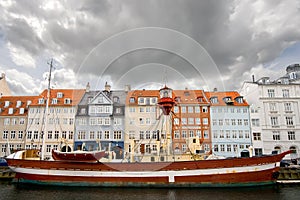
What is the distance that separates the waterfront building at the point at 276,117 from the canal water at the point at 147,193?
1979cm

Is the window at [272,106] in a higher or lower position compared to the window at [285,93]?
lower

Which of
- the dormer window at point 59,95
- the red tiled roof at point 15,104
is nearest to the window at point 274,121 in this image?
the dormer window at point 59,95

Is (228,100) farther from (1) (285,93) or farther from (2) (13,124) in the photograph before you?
(2) (13,124)

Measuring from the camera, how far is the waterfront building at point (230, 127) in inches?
1709

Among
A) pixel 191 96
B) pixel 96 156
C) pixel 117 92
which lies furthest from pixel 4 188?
pixel 191 96

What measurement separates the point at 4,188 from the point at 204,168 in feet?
68.8

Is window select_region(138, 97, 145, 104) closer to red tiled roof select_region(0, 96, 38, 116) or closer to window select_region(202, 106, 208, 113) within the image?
window select_region(202, 106, 208, 113)

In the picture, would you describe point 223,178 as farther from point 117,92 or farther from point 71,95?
point 71,95

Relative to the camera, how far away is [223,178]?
2325 centimetres

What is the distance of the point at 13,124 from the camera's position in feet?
148

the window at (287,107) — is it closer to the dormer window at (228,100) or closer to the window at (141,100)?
the dormer window at (228,100)

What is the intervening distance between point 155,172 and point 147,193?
9.90ft

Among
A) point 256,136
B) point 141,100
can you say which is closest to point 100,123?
point 141,100

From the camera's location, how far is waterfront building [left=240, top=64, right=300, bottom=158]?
139 ft
